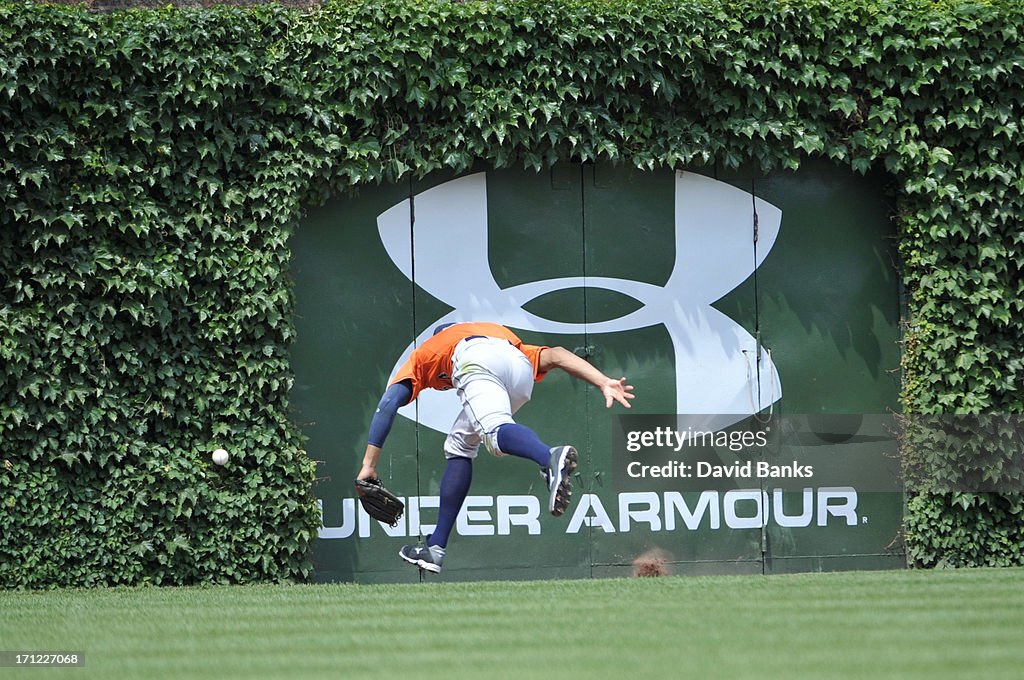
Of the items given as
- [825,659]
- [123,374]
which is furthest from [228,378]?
[825,659]

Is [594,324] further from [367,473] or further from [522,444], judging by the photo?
[367,473]

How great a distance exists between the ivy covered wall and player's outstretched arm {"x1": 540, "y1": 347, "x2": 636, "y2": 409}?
1441mm

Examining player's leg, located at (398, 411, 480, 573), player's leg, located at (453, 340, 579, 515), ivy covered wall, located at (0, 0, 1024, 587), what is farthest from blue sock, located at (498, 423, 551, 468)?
ivy covered wall, located at (0, 0, 1024, 587)

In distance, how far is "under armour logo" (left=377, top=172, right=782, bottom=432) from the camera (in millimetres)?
9047

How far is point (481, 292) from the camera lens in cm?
908

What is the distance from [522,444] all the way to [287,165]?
2.63 m

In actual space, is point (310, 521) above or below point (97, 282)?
below

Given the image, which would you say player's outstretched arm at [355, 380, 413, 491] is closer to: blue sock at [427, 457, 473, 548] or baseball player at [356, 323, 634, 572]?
baseball player at [356, 323, 634, 572]

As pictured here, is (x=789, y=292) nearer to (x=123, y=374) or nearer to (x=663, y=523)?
(x=663, y=523)

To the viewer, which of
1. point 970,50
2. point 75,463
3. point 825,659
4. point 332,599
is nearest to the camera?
point 825,659

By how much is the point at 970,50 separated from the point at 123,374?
6251mm

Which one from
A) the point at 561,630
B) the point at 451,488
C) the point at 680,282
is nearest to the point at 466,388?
the point at 451,488

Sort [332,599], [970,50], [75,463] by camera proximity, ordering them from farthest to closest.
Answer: [970,50], [75,463], [332,599]

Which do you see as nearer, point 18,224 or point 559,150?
point 18,224
